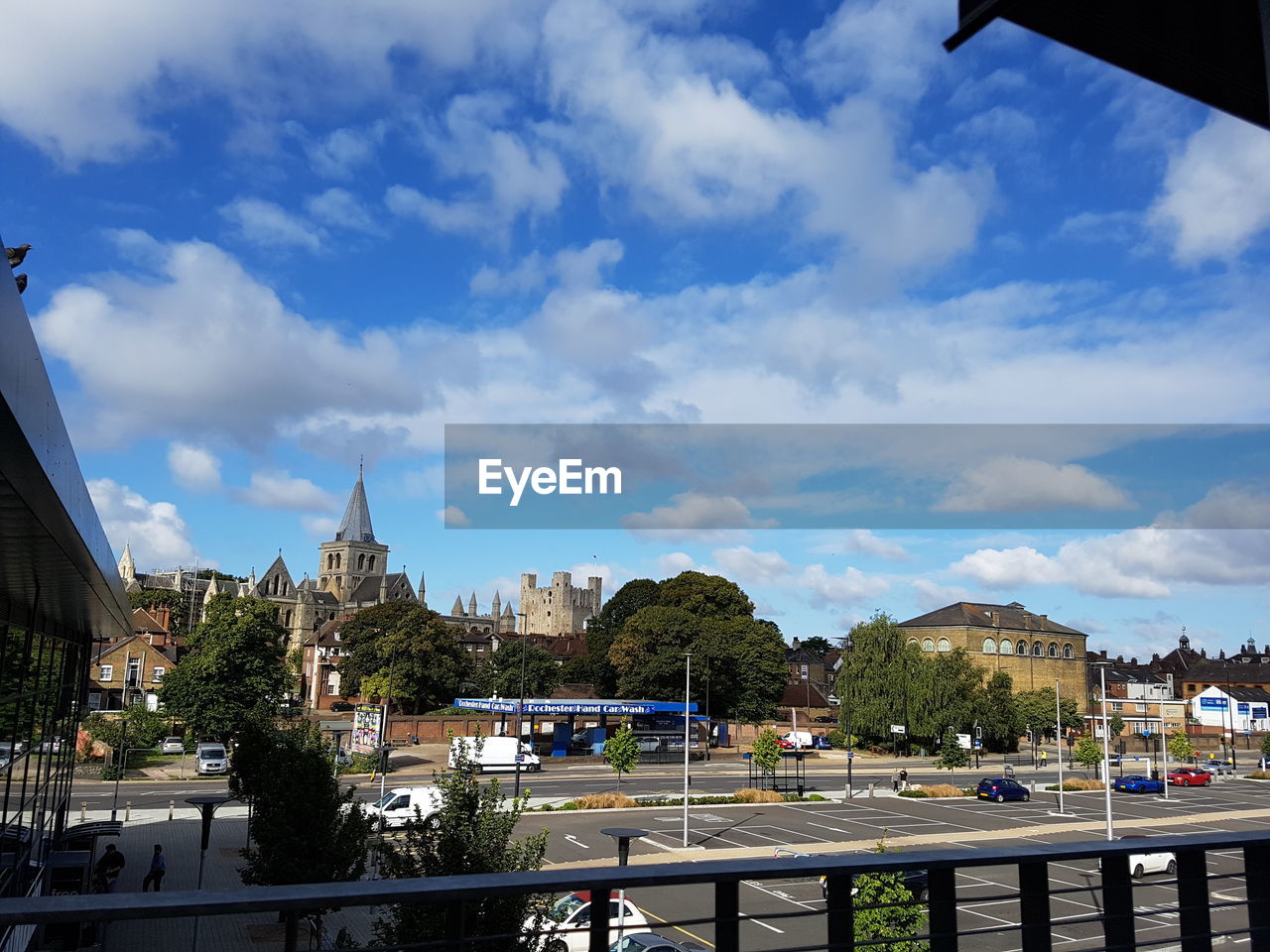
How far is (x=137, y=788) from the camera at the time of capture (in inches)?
1713

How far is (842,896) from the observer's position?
336 cm

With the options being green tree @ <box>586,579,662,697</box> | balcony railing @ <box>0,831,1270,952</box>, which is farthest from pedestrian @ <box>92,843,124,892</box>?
green tree @ <box>586,579,662,697</box>

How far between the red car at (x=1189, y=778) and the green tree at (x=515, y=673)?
47.7 m

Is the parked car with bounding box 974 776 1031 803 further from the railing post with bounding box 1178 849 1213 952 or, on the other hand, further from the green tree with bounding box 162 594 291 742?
the railing post with bounding box 1178 849 1213 952

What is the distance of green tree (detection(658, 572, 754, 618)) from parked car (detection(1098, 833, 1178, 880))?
7260 centimetres

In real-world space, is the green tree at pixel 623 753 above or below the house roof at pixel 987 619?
below

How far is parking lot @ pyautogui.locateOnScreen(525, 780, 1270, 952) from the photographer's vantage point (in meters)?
→ 3.86

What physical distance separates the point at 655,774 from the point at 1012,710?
3332 centimetres

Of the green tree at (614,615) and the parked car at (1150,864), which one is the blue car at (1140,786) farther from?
the parked car at (1150,864)

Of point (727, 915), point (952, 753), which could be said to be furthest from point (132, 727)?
point (727, 915)

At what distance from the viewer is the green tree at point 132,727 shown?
1962 inches

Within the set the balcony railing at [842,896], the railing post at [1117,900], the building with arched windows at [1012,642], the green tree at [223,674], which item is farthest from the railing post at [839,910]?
the building with arched windows at [1012,642]

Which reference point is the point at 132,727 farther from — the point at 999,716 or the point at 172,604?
the point at 172,604

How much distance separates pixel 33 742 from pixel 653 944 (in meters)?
14.6
